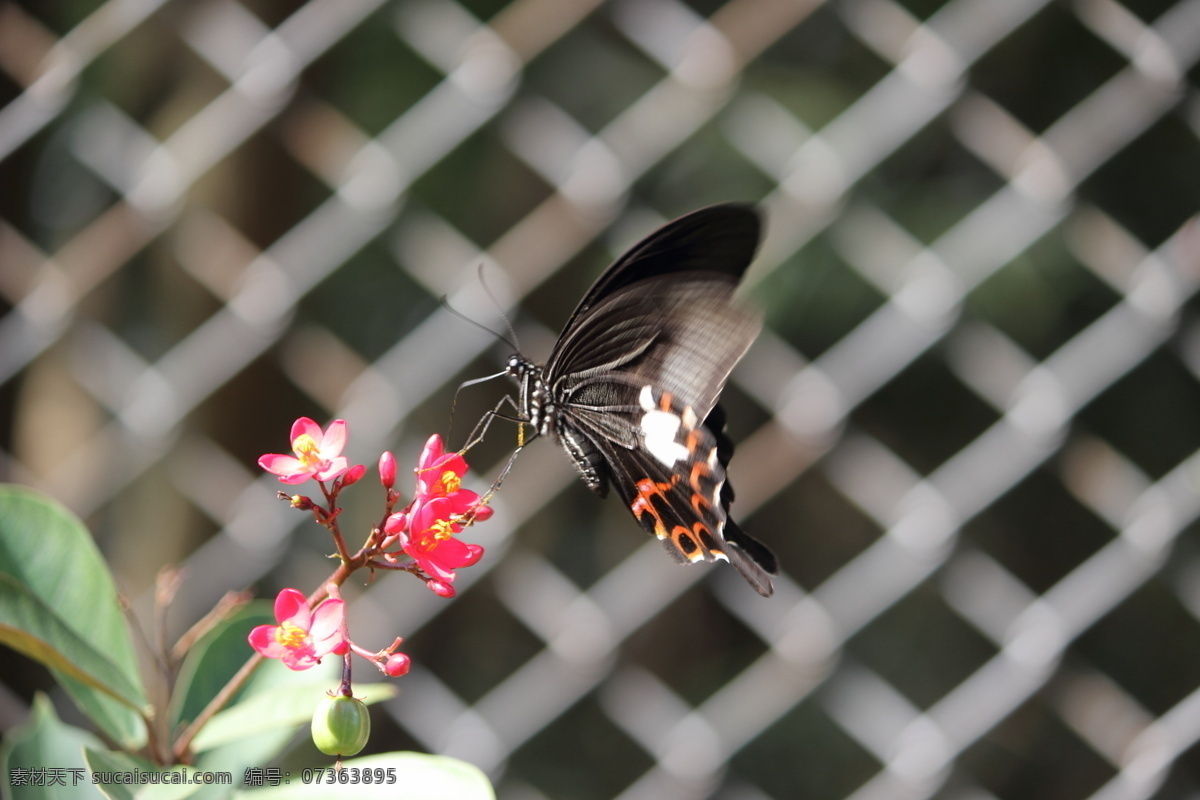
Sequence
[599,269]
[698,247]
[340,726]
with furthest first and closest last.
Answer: [599,269]
[698,247]
[340,726]

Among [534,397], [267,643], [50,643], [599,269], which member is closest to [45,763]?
[50,643]

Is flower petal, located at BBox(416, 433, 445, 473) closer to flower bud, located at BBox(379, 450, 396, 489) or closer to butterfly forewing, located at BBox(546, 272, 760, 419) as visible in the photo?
flower bud, located at BBox(379, 450, 396, 489)

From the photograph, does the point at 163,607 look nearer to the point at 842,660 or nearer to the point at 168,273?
the point at 168,273

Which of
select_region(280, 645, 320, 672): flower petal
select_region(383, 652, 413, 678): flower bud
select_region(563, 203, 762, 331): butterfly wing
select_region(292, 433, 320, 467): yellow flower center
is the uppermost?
select_region(563, 203, 762, 331): butterfly wing

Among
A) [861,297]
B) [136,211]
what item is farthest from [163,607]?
[861,297]

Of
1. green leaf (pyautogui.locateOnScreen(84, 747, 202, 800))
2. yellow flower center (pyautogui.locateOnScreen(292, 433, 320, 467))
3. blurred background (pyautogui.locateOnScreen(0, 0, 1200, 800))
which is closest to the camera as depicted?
green leaf (pyautogui.locateOnScreen(84, 747, 202, 800))

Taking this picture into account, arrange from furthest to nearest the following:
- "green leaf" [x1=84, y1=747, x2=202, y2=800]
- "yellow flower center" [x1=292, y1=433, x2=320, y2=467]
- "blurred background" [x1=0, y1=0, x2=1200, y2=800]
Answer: "blurred background" [x1=0, y1=0, x2=1200, y2=800]
"yellow flower center" [x1=292, y1=433, x2=320, y2=467]
"green leaf" [x1=84, y1=747, x2=202, y2=800]

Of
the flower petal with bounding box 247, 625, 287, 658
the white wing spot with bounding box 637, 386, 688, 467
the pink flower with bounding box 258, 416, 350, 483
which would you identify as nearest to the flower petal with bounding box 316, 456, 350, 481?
the pink flower with bounding box 258, 416, 350, 483

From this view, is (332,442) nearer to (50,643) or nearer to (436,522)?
(436,522)
